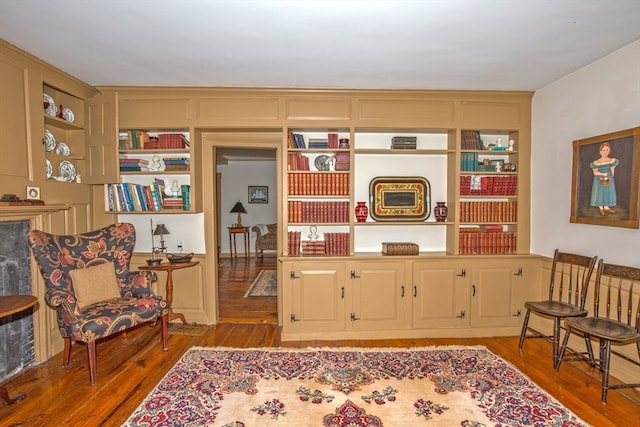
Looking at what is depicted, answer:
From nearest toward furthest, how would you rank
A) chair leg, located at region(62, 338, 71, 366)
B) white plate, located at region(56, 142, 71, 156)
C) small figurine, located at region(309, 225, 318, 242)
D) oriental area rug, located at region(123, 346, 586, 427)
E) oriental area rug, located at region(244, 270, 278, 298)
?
oriental area rug, located at region(123, 346, 586, 427) → chair leg, located at region(62, 338, 71, 366) → white plate, located at region(56, 142, 71, 156) → small figurine, located at region(309, 225, 318, 242) → oriental area rug, located at region(244, 270, 278, 298)

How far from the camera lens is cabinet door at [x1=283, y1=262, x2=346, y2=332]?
3.48 metres

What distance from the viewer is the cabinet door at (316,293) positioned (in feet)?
11.4

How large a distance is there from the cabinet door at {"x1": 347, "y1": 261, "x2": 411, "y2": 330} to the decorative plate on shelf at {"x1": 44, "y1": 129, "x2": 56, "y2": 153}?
3.19m

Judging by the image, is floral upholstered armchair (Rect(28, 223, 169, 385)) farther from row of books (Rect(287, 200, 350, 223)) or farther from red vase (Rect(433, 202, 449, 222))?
red vase (Rect(433, 202, 449, 222))

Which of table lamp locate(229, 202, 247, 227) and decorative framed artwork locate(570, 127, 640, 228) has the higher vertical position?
decorative framed artwork locate(570, 127, 640, 228)

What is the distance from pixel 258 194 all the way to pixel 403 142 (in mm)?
5589

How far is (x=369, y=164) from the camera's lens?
12.7 feet

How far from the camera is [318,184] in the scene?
3619 millimetres

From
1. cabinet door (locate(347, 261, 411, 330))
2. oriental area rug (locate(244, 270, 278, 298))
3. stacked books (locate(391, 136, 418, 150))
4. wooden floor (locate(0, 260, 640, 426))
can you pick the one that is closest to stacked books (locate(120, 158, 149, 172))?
wooden floor (locate(0, 260, 640, 426))

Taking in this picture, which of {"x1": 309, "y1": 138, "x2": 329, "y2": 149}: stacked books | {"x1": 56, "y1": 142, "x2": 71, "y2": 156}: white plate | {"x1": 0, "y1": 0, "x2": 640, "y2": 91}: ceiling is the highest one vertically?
{"x1": 0, "y1": 0, "x2": 640, "y2": 91}: ceiling

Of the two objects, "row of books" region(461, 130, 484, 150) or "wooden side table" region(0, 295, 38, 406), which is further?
"row of books" region(461, 130, 484, 150)

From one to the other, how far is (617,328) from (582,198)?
117cm

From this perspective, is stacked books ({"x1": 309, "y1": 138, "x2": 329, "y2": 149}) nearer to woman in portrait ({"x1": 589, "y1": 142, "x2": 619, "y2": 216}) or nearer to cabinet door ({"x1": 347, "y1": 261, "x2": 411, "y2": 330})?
cabinet door ({"x1": 347, "y1": 261, "x2": 411, "y2": 330})

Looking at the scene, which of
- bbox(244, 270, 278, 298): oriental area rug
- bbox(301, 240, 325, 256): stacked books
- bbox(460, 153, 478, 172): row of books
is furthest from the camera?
bbox(244, 270, 278, 298): oriental area rug
